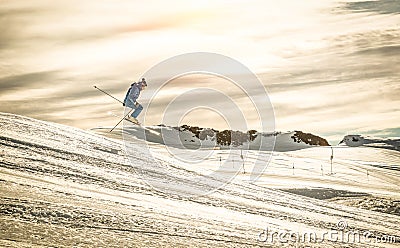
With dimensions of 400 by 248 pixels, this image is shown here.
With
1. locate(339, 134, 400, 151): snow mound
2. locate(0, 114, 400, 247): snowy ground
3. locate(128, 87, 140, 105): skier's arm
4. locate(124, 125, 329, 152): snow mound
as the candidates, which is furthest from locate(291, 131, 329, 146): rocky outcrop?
locate(0, 114, 400, 247): snowy ground

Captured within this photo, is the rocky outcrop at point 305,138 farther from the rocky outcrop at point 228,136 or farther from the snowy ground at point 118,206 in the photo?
the snowy ground at point 118,206

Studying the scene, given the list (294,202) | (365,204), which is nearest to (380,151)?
(365,204)

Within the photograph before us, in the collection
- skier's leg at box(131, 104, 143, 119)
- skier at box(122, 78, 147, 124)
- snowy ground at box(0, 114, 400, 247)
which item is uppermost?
skier at box(122, 78, 147, 124)

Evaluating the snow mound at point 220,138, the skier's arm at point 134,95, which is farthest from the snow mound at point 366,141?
the skier's arm at point 134,95

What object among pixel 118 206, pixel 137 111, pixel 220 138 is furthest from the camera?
pixel 220 138

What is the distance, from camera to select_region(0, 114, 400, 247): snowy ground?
20.9ft

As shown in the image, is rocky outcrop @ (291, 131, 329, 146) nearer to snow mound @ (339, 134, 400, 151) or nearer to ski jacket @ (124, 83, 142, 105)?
snow mound @ (339, 134, 400, 151)

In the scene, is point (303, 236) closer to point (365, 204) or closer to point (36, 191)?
point (36, 191)

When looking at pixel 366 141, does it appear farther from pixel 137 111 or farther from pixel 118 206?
pixel 118 206

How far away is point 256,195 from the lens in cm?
1246

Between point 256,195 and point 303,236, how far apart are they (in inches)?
156

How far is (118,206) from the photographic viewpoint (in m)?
7.82

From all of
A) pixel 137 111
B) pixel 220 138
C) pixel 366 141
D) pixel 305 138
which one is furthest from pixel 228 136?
pixel 137 111

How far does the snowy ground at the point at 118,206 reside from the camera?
6363mm
